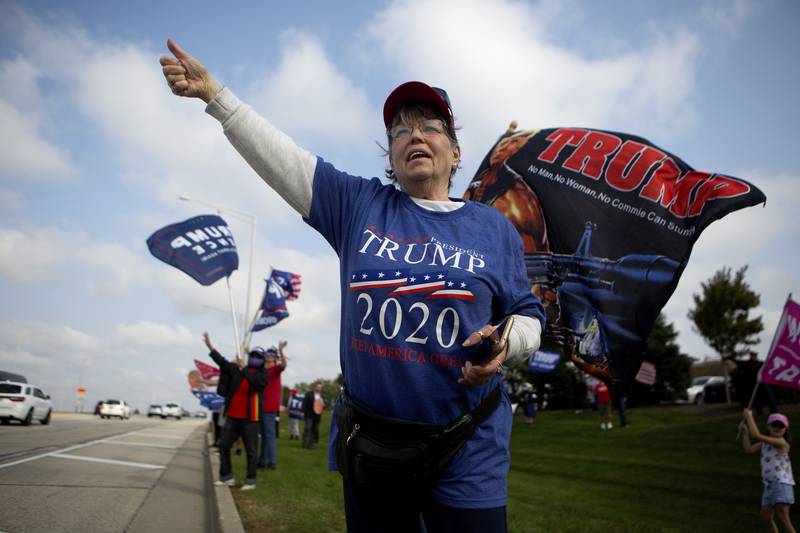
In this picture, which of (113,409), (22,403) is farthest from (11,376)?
(22,403)

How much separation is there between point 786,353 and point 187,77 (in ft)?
31.9

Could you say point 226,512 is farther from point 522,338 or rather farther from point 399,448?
point 522,338

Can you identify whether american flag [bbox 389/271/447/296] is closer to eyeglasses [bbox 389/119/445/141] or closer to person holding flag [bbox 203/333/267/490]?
eyeglasses [bbox 389/119/445/141]

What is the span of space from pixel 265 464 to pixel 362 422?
32.2 feet

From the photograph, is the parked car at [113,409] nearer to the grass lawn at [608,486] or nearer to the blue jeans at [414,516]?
the grass lawn at [608,486]

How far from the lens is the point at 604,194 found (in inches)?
140

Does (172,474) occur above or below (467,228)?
below

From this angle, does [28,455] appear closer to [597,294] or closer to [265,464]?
[265,464]

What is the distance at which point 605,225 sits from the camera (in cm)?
349

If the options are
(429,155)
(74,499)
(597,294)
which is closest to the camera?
(429,155)

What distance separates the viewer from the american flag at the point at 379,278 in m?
1.97

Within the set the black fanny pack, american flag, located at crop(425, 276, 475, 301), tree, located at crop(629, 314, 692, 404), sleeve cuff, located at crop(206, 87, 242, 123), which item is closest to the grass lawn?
the black fanny pack

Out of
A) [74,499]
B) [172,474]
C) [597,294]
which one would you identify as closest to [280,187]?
[597,294]

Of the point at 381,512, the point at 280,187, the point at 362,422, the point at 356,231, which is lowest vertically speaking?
the point at 381,512
